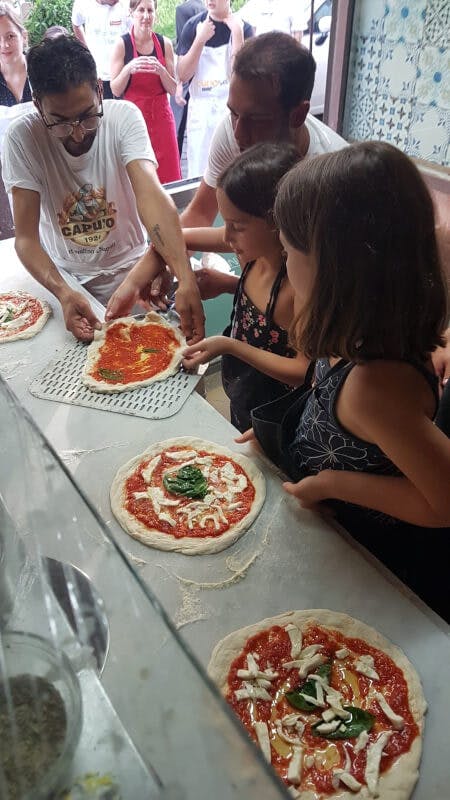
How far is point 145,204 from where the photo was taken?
Result: 2.44 meters

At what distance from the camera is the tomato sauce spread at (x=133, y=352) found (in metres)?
2.05

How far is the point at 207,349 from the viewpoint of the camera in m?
1.92

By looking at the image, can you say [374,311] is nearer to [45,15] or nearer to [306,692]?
[306,692]

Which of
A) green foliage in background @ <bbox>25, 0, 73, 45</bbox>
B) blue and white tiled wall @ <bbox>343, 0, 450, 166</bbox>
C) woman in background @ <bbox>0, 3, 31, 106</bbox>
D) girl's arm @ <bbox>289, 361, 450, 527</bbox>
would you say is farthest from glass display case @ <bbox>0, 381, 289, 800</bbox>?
green foliage in background @ <bbox>25, 0, 73, 45</bbox>

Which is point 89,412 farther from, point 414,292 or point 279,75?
point 279,75

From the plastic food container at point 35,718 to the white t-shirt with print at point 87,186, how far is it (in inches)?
81.5

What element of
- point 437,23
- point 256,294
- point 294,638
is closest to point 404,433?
point 294,638

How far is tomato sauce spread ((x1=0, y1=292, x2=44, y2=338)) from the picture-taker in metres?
2.29

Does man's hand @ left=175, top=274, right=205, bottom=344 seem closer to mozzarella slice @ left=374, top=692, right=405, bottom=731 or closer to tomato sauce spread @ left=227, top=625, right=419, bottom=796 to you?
tomato sauce spread @ left=227, top=625, right=419, bottom=796

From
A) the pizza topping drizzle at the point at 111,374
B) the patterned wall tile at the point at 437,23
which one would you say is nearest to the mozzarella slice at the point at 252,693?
the pizza topping drizzle at the point at 111,374

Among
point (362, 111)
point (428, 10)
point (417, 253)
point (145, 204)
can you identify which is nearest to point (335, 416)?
point (417, 253)

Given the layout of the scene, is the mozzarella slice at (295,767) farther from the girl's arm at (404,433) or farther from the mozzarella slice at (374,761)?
→ the girl's arm at (404,433)

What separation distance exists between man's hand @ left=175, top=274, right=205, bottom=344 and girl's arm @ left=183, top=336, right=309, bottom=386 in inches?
9.4

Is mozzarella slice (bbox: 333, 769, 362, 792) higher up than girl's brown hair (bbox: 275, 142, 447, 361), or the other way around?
girl's brown hair (bbox: 275, 142, 447, 361)
